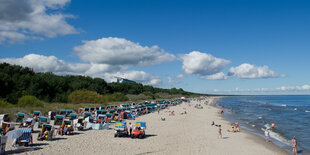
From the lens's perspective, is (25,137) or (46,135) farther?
(46,135)

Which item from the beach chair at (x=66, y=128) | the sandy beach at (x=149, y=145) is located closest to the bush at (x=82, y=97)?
the sandy beach at (x=149, y=145)

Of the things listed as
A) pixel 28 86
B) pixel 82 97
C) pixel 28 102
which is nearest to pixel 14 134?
pixel 28 102

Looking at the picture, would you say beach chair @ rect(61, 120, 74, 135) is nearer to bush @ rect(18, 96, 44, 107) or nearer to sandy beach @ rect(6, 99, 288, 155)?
sandy beach @ rect(6, 99, 288, 155)

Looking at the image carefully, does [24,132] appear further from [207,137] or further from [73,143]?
[207,137]

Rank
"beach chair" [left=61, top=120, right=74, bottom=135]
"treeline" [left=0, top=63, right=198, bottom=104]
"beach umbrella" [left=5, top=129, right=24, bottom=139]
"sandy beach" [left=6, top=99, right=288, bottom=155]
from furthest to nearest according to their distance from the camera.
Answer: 1. "treeline" [left=0, top=63, right=198, bottom=104]
2. "beach chair" [left=61, top=120, right=74, bottom=135]
3. "sandy beach" [left=6, top=99, right=288, bottom=155]
4. "beach umbrella" [left=5, top=129, right=24, bottom=139]

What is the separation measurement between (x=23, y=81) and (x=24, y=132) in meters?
31.2

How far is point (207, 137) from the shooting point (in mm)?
18719

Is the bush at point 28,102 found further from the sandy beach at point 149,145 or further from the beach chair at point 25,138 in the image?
the beach chair at point 25,138

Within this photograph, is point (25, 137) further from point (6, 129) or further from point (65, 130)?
point (65, 130)

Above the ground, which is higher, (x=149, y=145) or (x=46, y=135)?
(x=46, y=135)

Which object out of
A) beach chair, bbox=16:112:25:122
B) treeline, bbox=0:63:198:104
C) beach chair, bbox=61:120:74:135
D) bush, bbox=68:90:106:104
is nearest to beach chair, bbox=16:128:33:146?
beach chair, bbox=61:120:74:135

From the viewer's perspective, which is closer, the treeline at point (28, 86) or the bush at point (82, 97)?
the treeline at point (28, 86)

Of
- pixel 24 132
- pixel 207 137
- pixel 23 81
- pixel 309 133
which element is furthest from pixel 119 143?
pixel 23 81

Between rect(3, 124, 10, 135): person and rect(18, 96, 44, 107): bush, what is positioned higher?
rect(18, 96, 44, 107): bush
